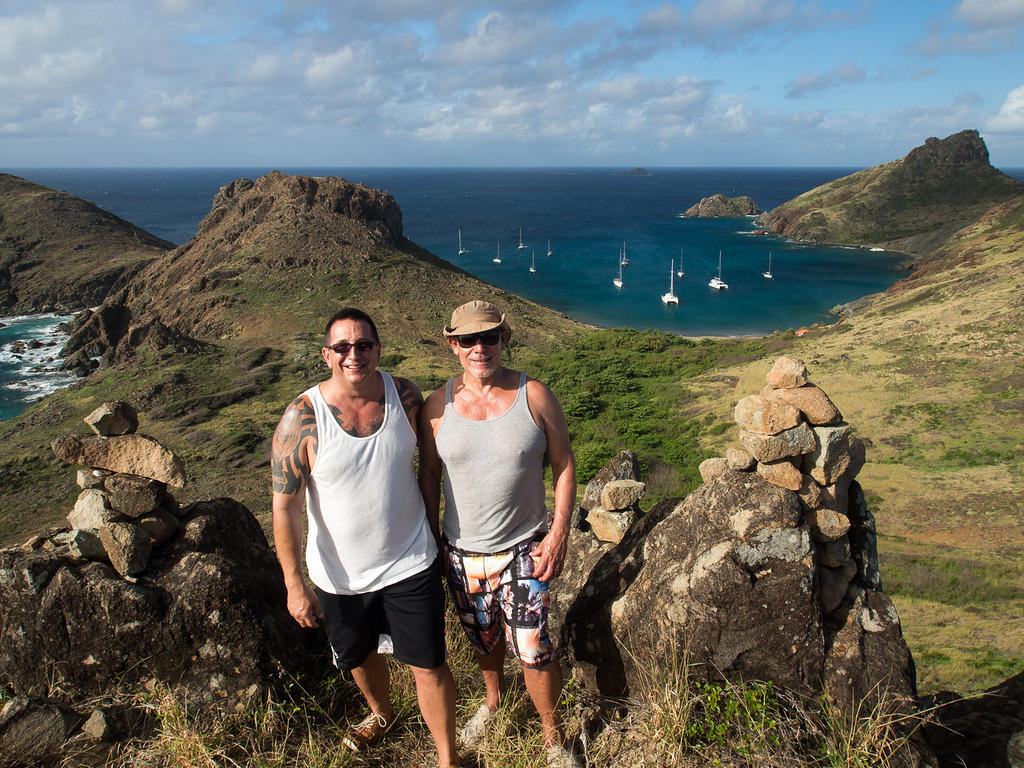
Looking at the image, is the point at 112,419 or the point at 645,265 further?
the point at 645,265

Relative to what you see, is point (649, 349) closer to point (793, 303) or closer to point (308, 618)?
point (308, 618)

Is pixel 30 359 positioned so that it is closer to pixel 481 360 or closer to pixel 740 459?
pixel 481 360

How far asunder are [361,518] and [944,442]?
20.0 m

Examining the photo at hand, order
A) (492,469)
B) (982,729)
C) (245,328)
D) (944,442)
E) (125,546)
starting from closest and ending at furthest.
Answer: (492,469) → (982,729) → (125,546) → (944,442) → (245,328)

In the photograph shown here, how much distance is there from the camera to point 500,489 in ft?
12.5

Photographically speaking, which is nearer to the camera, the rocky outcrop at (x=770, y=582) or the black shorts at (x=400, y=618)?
the black shorts at (x=400, y=618)

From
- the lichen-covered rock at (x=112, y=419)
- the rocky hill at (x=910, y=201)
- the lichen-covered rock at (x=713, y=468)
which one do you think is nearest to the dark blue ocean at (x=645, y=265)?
the rocky hill at (x=910, y=201)

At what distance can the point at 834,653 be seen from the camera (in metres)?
3.96

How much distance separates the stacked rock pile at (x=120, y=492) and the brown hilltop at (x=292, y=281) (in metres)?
31.1

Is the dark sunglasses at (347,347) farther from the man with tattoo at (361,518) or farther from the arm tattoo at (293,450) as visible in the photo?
the arm tattoo at (293,450)

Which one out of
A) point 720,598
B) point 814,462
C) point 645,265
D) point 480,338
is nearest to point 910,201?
point 645,265

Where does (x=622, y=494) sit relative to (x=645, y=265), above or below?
above

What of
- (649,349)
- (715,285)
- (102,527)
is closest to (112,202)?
(715,285)

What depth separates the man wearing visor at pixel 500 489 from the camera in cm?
378
